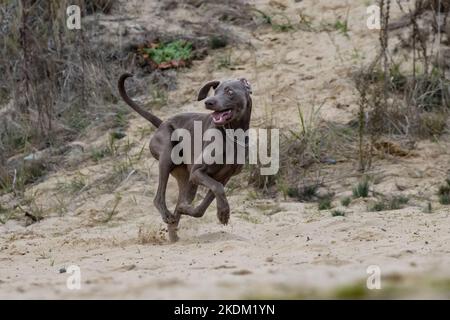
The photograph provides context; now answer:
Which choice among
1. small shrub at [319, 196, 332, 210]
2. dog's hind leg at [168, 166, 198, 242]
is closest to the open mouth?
dog's hind leg at [168, 166, 198, 242]

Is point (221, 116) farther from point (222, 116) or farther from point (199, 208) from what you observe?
point (199, 208)

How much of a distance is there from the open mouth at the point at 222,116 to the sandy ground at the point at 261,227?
37.7 inches

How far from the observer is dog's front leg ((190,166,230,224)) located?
8.88 m

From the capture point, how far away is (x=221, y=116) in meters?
9.02

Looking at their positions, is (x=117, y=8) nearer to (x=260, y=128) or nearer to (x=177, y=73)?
(x=177, y=73)

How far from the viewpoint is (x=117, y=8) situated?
48.0 ft

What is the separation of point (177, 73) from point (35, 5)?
2.12 m

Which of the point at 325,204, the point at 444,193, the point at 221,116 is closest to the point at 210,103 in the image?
the point at 221,116

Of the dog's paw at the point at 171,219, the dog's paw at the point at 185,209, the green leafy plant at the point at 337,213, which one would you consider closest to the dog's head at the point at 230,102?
the dog's paw at the point at 185,209

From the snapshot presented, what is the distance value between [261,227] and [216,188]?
1.05 m

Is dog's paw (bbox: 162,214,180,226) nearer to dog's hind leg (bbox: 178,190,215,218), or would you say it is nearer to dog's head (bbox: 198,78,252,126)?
dog's hind leg (bbox: 178,190,215,218)
